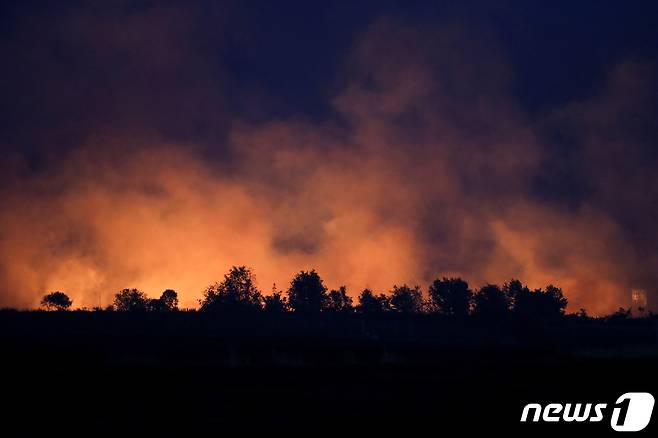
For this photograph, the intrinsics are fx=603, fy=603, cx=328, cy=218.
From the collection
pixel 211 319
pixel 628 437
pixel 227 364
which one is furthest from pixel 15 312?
pixel 628 437

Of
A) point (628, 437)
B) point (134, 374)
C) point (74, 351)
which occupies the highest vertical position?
point (74, 351)

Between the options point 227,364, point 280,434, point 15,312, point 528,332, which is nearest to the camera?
point 280,434

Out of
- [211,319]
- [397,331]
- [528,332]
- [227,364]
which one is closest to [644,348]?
[528,332]

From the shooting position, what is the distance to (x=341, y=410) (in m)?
22.9

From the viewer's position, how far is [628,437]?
19469 millimetres

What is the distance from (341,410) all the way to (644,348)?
84.3m

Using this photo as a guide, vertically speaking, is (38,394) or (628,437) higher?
(38,394)

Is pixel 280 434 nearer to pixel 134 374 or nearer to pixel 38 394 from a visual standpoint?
pixel 38 394

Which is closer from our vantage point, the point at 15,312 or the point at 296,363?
the point at 296,363

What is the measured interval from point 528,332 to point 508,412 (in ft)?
308

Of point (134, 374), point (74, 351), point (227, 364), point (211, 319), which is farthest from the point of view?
point (211, 319)

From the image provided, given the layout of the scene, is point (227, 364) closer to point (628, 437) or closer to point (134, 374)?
point (134, 374)

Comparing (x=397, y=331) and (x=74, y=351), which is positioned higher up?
(x=397, y=331)

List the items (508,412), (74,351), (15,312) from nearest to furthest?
1. (508,412)
2. (74,351)
3. (15,312)
